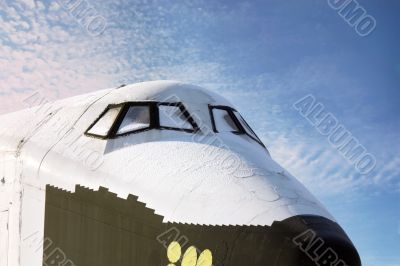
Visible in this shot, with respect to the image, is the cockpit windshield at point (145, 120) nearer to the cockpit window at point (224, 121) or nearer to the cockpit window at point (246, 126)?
the cockpit window at point (224, 121)

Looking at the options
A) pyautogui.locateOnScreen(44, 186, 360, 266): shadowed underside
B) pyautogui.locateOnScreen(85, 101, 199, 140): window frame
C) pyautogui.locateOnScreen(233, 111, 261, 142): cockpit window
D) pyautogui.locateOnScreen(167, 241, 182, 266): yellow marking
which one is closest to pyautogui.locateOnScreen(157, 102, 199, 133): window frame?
pyautogui.locateOnScreen(85, 101, 199, 140): window frame

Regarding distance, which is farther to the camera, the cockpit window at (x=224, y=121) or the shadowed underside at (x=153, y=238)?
the cockpit window at (x=224, y=121)

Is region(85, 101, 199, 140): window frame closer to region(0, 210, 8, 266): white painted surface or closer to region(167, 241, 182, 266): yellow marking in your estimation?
region(0, 210, 8, 266): white painted surface

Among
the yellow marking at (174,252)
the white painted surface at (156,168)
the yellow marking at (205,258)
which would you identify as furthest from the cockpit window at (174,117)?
the yellow marking at (205,258)

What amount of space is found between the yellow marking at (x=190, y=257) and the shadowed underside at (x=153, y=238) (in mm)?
10

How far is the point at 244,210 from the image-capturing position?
519 cm

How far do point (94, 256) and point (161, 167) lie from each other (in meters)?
1.37

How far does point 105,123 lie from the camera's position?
7676 mm

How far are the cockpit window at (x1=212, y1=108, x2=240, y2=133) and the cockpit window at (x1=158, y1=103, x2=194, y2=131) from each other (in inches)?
20.8

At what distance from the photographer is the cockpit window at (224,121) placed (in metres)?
8.07

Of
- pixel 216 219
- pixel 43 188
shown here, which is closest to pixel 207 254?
pixel 216 219

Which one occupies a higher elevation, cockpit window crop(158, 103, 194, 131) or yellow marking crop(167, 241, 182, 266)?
cockpit window crop(158, 103, 194, 131)

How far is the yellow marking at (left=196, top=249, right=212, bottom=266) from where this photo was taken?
489 cm

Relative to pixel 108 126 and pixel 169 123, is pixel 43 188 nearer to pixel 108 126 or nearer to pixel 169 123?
pixel 108 126
